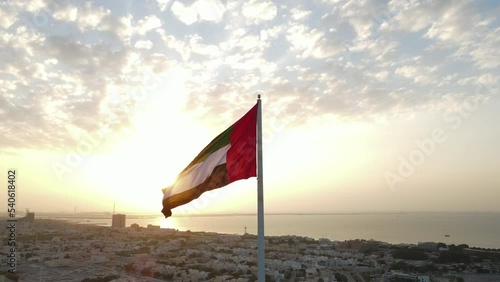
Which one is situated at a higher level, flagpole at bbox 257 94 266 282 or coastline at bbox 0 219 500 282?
flagpole at bbox 257 94 266 282

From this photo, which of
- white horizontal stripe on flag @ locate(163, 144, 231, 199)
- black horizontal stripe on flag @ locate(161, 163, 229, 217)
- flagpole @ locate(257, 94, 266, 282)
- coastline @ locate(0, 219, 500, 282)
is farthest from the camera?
coastline @ locate(0, 219, 500, 282)

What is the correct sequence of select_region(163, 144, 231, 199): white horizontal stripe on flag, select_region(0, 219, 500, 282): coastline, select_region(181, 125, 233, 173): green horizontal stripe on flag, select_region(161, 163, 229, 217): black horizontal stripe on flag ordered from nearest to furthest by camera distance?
select_region(161, 163, 229, 217): black horizontal stripe on flag, select_region(163, 144, 231, 199): white horizontal stripe on flag, select_region(181, 125, 233, 173): green horizontal stripe on flag, select_region(0, 219, 500, 282): coastline

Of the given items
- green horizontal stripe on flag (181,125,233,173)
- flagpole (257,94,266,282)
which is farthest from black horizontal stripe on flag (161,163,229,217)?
flagpole (257,94,266,282)

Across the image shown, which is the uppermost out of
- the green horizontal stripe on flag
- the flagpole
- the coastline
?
the green horizontal stripe on flag

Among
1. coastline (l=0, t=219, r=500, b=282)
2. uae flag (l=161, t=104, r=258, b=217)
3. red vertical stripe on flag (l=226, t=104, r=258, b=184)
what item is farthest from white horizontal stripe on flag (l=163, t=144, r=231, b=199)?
coastline (l=0, t=219, r=500, b=282)

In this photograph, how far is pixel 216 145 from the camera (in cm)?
895

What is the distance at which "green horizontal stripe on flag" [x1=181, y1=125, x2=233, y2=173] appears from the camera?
8.78 metres

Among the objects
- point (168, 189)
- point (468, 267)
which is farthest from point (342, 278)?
point (168, 189)

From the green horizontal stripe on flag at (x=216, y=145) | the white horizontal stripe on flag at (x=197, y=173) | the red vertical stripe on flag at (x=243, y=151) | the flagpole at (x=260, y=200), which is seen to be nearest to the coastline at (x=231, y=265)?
the white horizontal stripe on flag at (x=197, y=173)

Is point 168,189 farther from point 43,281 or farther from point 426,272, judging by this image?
point 426,272

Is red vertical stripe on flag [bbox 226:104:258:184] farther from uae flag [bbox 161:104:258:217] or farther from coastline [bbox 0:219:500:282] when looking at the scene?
coastline [bbox 0:219:500:282]

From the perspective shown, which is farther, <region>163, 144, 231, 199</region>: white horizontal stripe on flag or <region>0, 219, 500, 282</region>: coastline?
<region>0, 219, 500, 282</region>: coastline

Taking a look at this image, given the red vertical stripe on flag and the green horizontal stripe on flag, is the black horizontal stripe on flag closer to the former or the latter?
the red vertical stripe on flag

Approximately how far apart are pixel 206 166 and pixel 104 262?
58.1 meters
